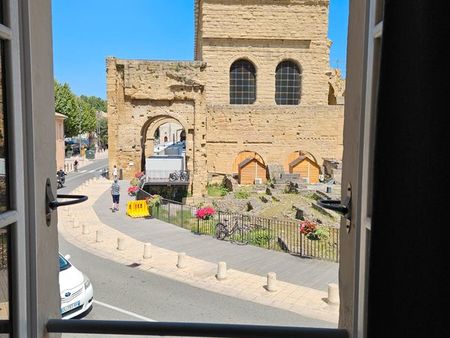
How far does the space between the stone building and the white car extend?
15.8 m

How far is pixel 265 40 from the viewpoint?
2783 cm

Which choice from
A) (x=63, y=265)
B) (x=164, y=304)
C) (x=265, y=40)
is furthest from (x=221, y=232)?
(x=265, y=40)

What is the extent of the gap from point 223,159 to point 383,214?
25.7 meters

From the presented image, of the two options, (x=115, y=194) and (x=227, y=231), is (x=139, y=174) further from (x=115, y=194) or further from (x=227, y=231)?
(x=227, y=231)

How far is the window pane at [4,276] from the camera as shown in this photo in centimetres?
132

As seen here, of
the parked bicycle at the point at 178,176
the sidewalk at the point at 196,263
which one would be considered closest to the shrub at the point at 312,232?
the sidewalk at the point at 196,263

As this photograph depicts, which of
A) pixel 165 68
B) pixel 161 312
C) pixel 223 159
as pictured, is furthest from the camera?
pixel 223 159

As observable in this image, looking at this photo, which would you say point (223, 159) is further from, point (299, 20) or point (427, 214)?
point (427, 214)

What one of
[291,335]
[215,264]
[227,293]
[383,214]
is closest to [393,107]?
[383,214]

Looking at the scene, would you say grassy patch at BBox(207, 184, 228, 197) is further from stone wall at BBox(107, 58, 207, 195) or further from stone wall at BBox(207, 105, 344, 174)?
stone wall at BBox(207, 105, 344, 174)

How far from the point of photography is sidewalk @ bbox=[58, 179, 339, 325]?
7688mm

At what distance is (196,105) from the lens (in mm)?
23391

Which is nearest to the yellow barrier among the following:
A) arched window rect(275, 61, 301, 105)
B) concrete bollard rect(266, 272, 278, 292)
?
concrete bollard rect(266, 272, 278, 292)

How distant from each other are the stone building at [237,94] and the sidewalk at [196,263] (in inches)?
367
